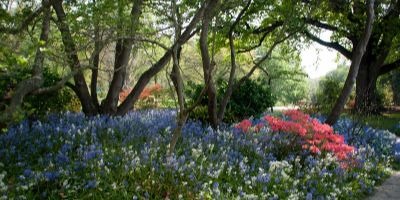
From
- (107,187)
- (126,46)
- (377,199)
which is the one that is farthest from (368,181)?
(126,46)

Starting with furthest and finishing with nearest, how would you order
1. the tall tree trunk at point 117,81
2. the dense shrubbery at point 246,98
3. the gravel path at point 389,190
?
1. the dense shrubbery at point 246,98
2. the tall tree trunk at point 117,81
3. the gravel path at point 389,190

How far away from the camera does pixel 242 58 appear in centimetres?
2175

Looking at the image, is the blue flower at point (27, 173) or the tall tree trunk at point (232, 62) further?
the tall tree trunk at point (232, 62)

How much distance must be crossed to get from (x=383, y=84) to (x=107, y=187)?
33.4m

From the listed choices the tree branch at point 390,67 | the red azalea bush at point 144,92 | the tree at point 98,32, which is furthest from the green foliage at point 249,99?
the tree branch at point 390,67

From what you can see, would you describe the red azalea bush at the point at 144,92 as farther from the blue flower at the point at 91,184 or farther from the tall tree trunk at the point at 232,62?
the blue flower at the point at 91,184

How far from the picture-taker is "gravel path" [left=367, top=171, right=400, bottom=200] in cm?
696

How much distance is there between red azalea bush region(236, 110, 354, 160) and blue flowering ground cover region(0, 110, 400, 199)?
A: 0.21 m

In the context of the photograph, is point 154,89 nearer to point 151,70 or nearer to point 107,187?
point 151,70

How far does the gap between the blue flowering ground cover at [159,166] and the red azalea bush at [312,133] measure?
0.21m

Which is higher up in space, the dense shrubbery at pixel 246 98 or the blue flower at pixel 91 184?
the dense shrubbery at pixel 246 98

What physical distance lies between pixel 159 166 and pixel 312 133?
3.29 meters

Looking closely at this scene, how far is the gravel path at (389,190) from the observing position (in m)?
6.96

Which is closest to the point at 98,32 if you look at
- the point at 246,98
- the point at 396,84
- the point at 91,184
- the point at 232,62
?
the point at 232,62
